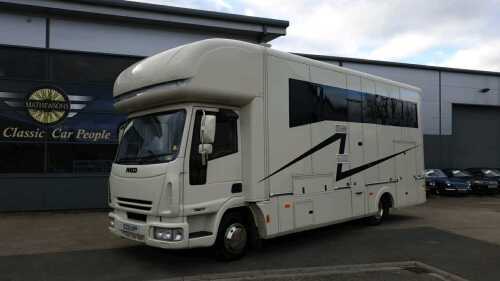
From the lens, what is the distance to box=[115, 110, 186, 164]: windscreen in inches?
279

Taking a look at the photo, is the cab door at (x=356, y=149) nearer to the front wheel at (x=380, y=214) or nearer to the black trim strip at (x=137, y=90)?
the front wheel at (x=380, y=214)

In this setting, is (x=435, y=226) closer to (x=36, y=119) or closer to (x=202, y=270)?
(x=202, y=270)

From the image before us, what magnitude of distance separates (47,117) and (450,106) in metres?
22.9

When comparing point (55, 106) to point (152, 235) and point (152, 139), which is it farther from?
point (152, 235)

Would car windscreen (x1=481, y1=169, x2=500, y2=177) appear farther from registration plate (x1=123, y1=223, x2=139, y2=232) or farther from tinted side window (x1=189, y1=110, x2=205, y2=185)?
registration plate (x1=123, y1=223, x2=139, y2=232)

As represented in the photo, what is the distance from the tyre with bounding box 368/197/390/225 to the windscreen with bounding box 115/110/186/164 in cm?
630

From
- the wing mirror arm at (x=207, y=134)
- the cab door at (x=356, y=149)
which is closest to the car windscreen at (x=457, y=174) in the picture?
the cab door at (x=356, y=149)

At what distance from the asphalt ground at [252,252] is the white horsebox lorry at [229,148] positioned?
536 millimetres

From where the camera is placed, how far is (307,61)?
29.6 ft

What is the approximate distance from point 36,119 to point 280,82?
924 cm

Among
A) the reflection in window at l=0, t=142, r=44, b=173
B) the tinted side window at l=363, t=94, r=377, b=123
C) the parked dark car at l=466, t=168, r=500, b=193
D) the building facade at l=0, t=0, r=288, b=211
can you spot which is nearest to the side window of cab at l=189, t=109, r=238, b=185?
the tinted side window at l=363, t=94, r=377, b=123

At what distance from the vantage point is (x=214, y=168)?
24.1 feet

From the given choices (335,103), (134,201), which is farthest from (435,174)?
(134,201)

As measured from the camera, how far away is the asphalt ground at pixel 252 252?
7215mm
